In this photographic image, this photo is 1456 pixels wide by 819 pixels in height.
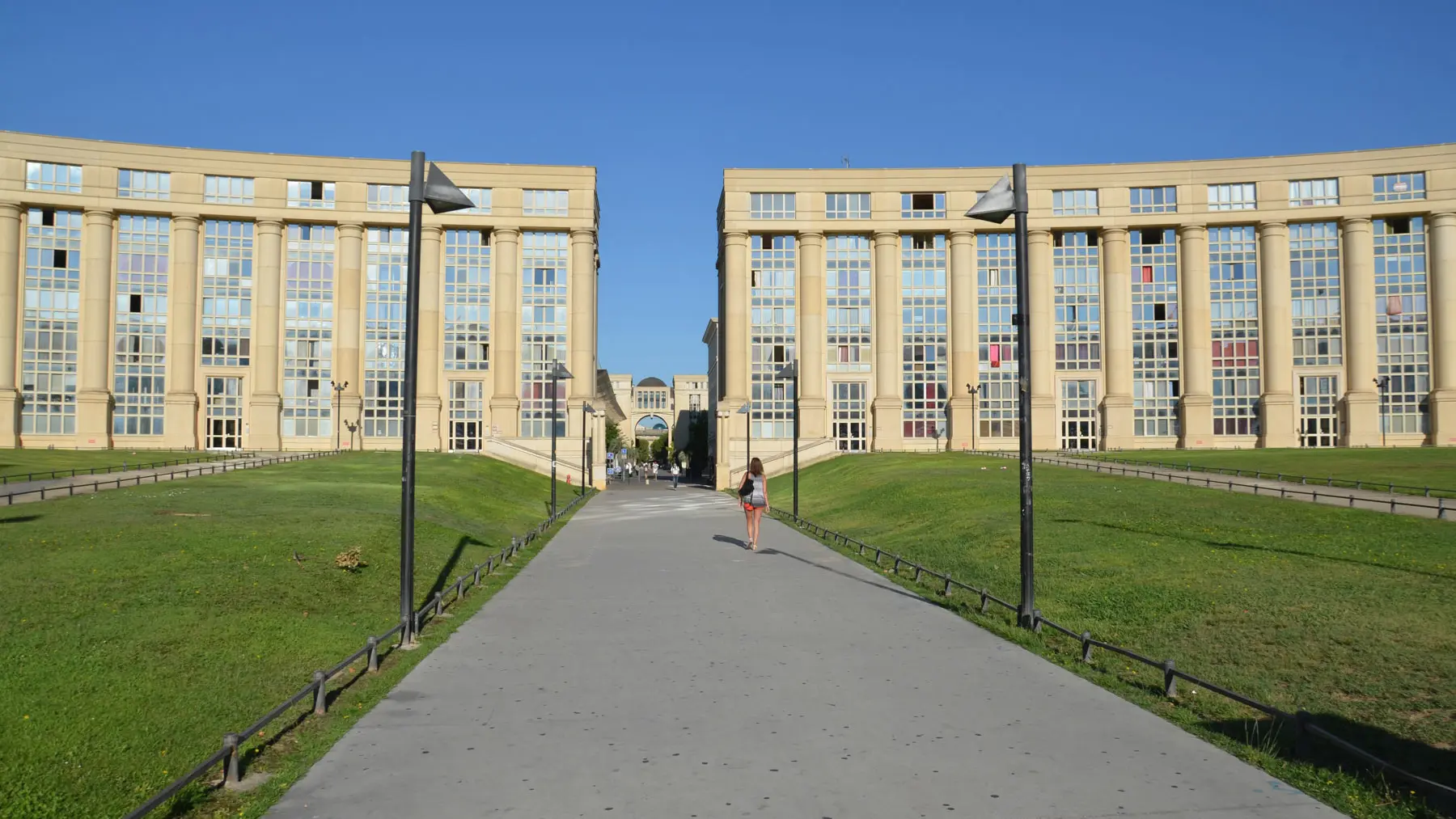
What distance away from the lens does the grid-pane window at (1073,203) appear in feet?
263

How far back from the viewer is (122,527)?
20.9 m

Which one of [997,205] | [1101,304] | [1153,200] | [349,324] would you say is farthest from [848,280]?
[997,205]

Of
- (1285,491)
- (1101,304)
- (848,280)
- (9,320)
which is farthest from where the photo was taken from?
(848,280)

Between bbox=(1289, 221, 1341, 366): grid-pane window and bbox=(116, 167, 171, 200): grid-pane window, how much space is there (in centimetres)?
8437

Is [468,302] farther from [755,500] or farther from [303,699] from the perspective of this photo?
Result: [303,699]

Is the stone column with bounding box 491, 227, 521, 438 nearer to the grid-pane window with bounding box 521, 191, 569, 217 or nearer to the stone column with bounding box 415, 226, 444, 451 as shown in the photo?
the grid-pane window with bounding box 521, 191, 569, 217

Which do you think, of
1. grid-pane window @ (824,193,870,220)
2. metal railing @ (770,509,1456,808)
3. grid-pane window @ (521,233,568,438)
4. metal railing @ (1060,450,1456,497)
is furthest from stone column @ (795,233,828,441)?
metal railing @ (770,509,1456,808)

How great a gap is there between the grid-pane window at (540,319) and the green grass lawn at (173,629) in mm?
50699

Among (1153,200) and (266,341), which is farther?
(1153,200)

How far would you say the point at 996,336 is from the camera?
266 feet

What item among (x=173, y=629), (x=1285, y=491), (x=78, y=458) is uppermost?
(x=78, y=458)

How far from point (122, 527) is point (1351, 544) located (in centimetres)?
2500

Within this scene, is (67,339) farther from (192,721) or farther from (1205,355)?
(1205,355)

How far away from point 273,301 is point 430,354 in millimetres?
12011
